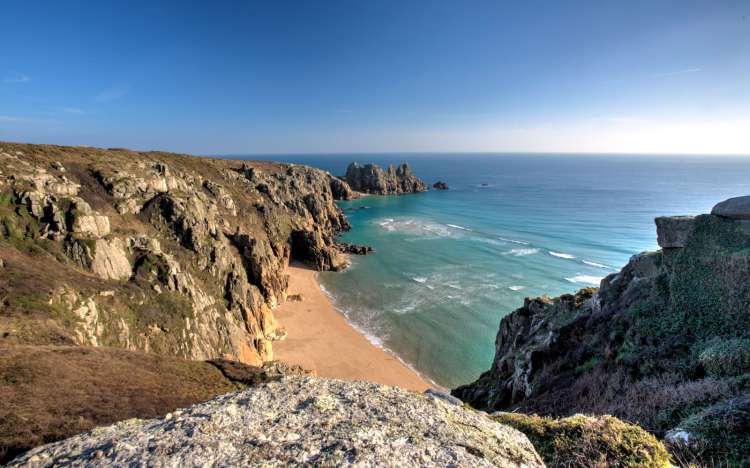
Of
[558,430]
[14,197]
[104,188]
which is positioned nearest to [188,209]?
[104,188]

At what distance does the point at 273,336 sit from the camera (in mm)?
33000

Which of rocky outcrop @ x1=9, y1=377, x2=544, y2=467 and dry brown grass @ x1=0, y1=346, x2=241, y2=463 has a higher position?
rocky outcrop @ x1=9, y1=377, x2=544, y2=467

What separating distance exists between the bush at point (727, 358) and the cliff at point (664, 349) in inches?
1.0

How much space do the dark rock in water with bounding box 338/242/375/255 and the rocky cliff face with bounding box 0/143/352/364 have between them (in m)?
21.2

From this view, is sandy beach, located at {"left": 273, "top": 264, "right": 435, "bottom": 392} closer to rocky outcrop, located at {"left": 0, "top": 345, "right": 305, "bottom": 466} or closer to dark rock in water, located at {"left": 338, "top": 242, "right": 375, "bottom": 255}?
rocky outcrop, located at {"left": 0, "top": 345, "right": 305, "bottom": 466}

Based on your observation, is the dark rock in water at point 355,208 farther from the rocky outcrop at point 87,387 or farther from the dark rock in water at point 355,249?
the rocky outcrop at point 87,387

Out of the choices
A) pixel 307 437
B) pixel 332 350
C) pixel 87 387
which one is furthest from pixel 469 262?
pixel 307 437

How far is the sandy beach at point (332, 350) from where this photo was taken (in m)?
28.0

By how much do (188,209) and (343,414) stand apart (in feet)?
113

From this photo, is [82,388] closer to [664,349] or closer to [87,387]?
[87,387]

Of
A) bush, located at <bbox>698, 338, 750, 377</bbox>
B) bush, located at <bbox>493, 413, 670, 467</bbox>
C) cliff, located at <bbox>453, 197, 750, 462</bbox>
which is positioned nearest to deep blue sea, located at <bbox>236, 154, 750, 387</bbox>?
cliff, located at <bbox>453, 197, 750, 462</bbox>

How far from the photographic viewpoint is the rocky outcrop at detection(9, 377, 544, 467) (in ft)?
17.9

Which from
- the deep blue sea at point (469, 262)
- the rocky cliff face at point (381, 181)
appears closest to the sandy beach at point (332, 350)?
the deep blue sea at point (469, 262)

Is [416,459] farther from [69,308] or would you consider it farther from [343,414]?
[69,308]
